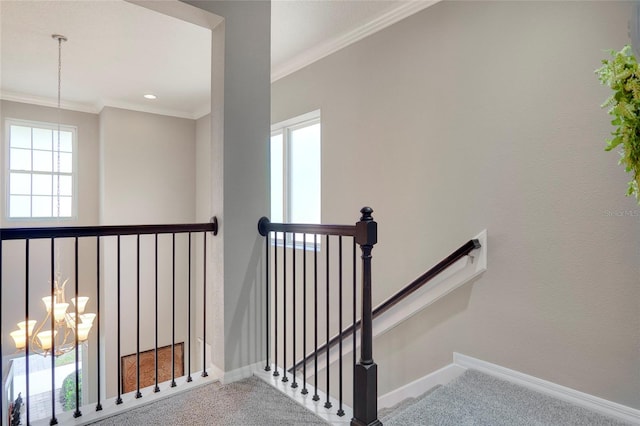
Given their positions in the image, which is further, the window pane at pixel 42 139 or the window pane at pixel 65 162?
the window pane at pixel 65 162

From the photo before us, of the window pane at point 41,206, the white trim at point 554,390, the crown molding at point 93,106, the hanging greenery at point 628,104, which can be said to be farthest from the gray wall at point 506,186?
the window pane at point 41,206

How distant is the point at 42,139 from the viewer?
4.95m

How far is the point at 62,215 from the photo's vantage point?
5.09m

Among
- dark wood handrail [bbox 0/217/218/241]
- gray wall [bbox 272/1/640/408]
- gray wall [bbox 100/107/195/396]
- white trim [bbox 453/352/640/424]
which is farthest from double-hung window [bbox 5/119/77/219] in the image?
white trim [bbox 453/352/640/424]

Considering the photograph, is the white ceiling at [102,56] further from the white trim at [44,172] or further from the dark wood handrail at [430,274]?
the dark wood handrail at [430,274]

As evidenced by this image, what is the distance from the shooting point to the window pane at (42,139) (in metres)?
4.89

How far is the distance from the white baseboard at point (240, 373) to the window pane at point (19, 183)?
4508mm

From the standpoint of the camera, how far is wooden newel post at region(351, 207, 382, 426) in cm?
152

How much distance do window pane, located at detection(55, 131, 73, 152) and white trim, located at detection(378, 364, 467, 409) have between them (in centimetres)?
530

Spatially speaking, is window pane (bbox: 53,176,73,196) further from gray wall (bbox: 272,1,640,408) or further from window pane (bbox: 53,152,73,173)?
gray wall (bbox: 272,1,640,408)

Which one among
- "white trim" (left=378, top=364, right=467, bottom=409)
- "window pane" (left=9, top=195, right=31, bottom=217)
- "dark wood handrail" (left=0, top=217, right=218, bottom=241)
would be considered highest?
"window pane" (left=9, top=195, right=31, bottom=217)

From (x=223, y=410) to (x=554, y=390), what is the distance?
1.76m

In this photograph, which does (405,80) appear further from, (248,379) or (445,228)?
(248,379)

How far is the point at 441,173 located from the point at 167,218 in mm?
4498
